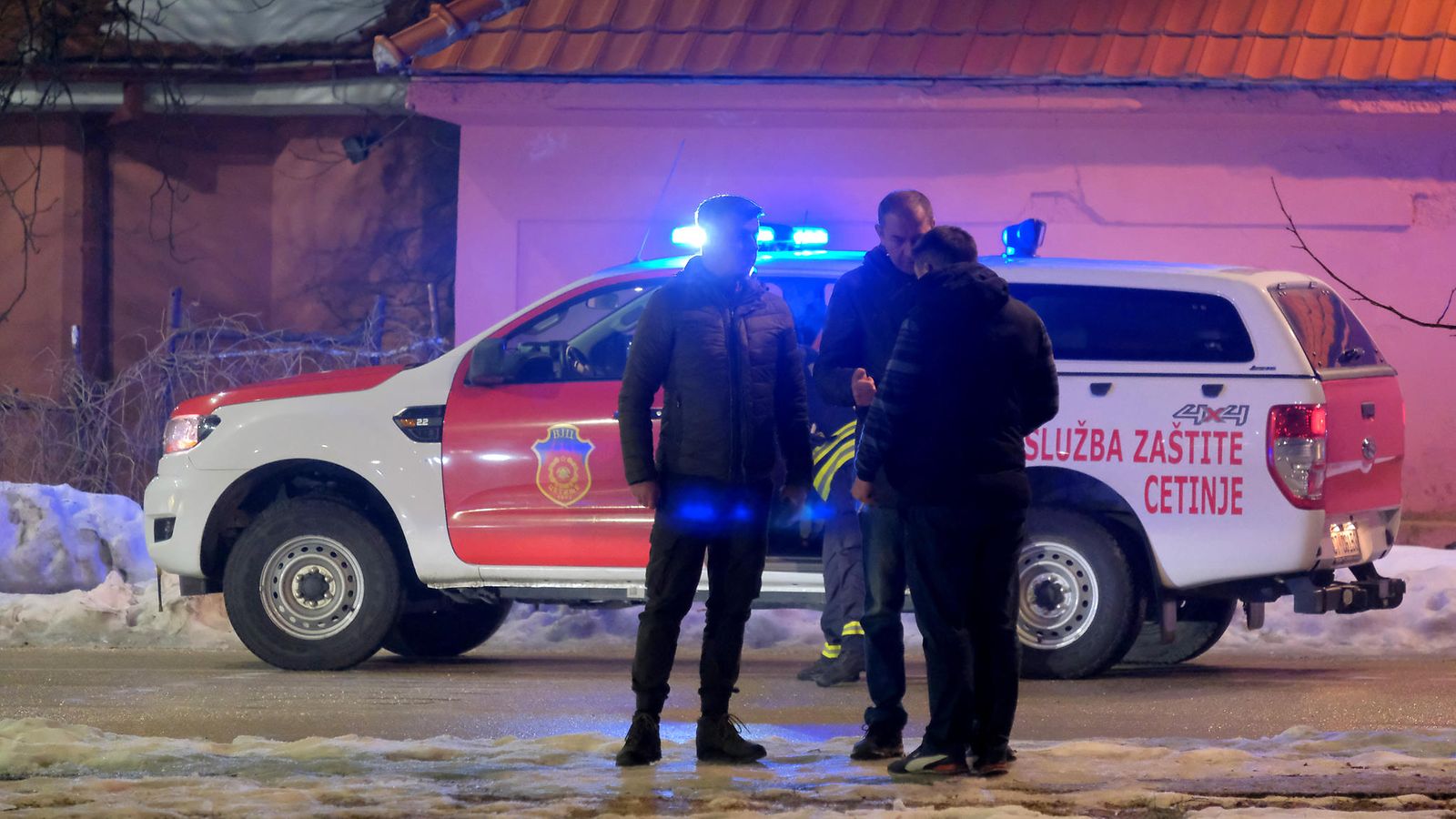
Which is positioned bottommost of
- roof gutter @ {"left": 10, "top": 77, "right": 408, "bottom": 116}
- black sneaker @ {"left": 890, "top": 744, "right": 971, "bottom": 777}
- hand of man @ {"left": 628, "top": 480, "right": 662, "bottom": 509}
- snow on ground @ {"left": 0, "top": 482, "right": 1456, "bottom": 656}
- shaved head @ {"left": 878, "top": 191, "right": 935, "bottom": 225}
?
black sneaker @ {"left": 890, "top": 744, "right": 971, "bottom": 777}

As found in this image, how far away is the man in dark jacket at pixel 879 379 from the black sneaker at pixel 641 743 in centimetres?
68

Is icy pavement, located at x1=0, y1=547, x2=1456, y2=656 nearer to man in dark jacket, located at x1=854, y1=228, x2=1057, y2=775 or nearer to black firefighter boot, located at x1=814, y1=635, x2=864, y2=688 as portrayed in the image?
black firefighter boot, located at x1=814, y1=635, x2=864, y2=688

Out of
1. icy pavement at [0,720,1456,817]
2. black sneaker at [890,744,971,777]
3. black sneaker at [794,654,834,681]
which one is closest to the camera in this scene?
icy pavement at [0,720,1456,817]

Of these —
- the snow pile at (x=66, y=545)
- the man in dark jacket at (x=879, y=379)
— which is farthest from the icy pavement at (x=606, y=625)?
the man in dark jacket at (x=879, y=379)

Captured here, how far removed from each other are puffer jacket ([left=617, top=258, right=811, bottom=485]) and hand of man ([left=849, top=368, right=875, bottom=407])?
192 mm

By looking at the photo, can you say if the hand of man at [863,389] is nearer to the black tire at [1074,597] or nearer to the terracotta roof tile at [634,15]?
the black tire at [1074,597]

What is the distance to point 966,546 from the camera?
231 inches

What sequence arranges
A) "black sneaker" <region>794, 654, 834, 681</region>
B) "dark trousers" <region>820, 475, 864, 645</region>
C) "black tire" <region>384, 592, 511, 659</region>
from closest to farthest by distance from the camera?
"dark trousers" <region>820, 475, 864, 645</region>, "black sneaker" <region>794, 654, 834, 681</region>, "black tire" <region>384, 592, 511, 659</region>

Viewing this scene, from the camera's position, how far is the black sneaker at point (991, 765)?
A: 5895 mm

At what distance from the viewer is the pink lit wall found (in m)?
13.8

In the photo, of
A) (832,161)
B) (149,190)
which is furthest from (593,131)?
(149,190)

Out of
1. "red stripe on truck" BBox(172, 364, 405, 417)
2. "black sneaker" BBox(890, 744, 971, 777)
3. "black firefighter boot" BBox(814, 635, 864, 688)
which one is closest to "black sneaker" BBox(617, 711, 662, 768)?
"black sneaker" BBox(890, 744, 971, 777)

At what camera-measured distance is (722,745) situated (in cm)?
616

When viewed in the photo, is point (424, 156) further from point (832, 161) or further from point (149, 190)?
point (832, 161)
